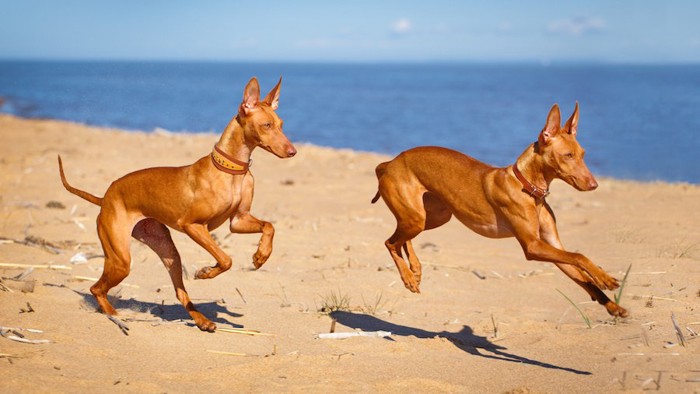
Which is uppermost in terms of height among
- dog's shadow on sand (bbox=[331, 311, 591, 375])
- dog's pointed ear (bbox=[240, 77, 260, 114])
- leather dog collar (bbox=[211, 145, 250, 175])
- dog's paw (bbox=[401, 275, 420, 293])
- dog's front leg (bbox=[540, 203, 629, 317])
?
dog's pointed ear (bbox=[240, 77, 260, 114])

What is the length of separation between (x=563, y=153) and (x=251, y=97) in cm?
239

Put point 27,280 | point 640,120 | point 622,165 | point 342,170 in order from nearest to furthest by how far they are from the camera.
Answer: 1. point 27,280
2. point 342,170
3. point 622,165
4. point 640,120

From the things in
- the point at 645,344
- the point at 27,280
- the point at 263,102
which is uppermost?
the point at 263,102

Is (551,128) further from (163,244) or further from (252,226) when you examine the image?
(163,244)

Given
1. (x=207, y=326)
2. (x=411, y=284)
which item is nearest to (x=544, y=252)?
(x=411, y=284)

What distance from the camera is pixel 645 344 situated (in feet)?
20.0

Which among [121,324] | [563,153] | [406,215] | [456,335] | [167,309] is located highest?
[563,153]

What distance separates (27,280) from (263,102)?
2.83 metres

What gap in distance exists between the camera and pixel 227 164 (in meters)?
6.28

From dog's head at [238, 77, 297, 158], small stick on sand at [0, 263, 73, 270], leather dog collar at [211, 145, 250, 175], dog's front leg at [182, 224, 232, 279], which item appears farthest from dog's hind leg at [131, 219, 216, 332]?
small stick on sand at [0, 263, 73, 270]

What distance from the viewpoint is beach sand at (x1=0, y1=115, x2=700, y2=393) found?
5.52 metres

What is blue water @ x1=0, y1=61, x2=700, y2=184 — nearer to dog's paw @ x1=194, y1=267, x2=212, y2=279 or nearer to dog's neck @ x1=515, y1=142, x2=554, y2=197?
dog's paw @ x1=194, y1=267, x2=212, y2=279

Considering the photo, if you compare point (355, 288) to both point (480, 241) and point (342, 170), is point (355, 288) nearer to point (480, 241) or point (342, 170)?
point (480, 241)

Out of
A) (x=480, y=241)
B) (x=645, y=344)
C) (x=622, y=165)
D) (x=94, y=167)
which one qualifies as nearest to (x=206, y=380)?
(x=645, y=344)
